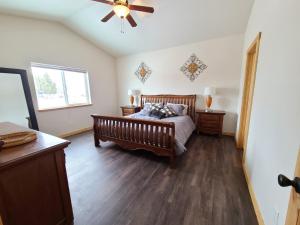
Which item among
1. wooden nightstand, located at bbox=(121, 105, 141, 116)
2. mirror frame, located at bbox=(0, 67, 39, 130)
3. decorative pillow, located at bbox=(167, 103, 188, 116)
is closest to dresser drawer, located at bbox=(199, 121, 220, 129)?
decorative pillow, located at bbox=(167, 103, 188, 116)

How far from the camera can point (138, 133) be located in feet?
8.72

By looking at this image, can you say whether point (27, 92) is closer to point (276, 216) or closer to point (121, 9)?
point (121, 9)

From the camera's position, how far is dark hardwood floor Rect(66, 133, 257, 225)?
4.87 ft

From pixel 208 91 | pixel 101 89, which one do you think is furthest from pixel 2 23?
pixel 208 91

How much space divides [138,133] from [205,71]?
2.59 m

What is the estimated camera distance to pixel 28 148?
117cm

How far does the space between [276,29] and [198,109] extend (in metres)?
2.78

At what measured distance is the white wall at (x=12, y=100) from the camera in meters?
2.91

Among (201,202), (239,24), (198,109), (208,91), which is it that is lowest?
(201,202)

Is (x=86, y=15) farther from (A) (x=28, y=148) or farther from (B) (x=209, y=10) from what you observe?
(A) (x=28, y=148)

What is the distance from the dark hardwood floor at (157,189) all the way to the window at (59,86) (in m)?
1.84

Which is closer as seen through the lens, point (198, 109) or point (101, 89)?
point (198, 109)

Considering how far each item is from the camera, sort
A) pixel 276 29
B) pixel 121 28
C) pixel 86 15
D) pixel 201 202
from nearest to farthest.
Result: pixel 276 29
pixel 201 202
pixel 86 15
pixel 121 28

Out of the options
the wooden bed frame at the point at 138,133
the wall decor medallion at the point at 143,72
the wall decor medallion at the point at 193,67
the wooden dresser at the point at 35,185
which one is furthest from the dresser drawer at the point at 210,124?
the wooden dresser at the point at 35,185
